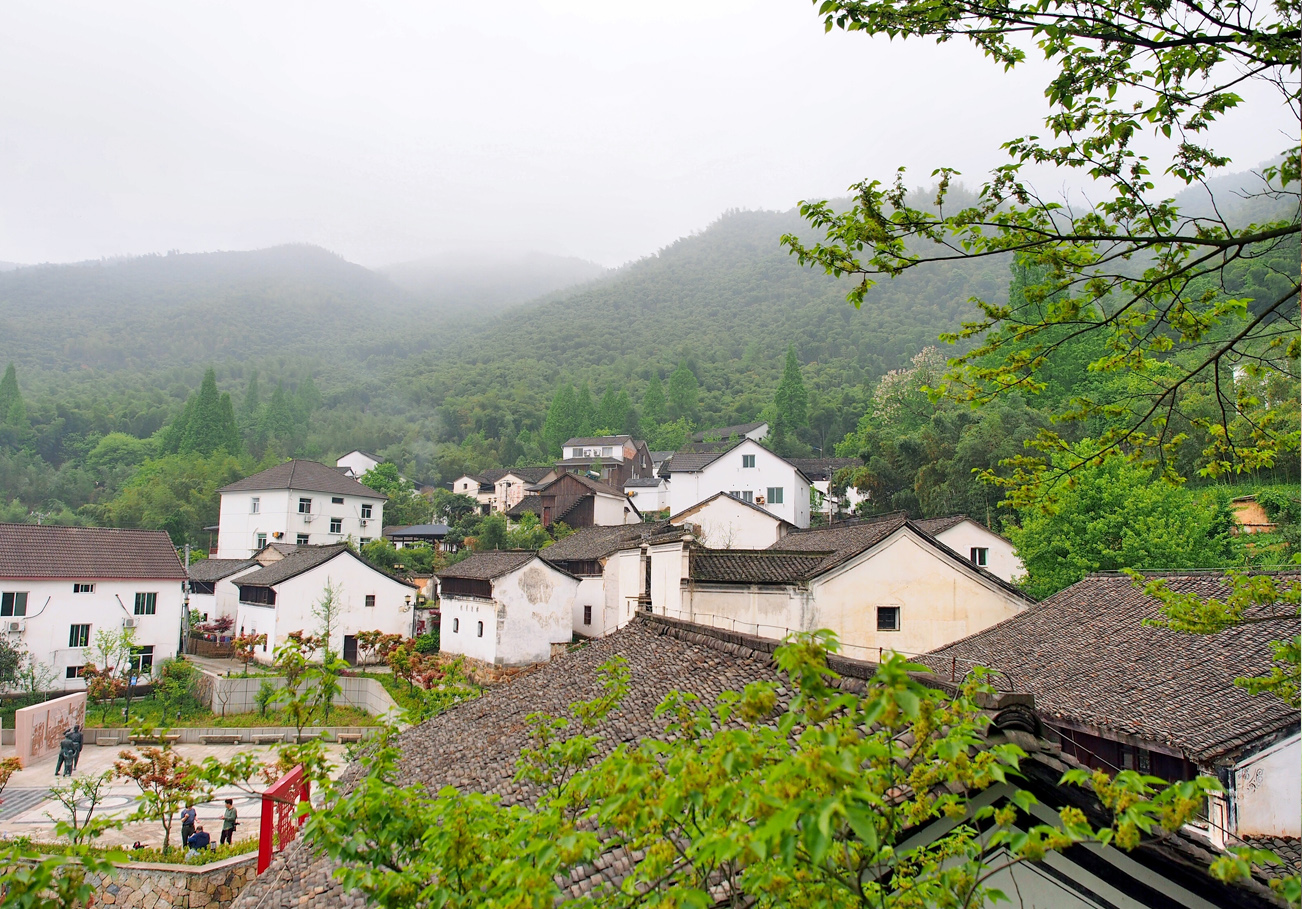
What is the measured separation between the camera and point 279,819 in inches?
532

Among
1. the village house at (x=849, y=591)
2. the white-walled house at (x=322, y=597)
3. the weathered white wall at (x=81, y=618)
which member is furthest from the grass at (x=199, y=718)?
the village house at (x=849, y=591)

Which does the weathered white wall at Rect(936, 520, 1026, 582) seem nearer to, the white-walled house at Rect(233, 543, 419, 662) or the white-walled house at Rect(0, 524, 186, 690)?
the white-walled house at Rect(233, 543, 419, 662)

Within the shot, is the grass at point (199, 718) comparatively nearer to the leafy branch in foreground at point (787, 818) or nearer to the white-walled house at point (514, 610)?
the white-walled house at point (514, 610)

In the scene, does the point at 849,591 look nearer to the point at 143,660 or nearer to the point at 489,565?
the point at 489,565

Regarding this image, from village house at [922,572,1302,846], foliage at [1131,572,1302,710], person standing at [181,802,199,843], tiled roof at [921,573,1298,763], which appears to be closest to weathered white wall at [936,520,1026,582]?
tiled roof at [921,573,1298,763]

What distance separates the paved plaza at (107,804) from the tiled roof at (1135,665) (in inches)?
610

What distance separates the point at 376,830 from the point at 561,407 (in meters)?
80.2

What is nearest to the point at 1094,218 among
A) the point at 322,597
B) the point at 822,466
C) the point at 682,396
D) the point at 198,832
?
the point at 198,832

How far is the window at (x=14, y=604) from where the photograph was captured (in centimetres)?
3011

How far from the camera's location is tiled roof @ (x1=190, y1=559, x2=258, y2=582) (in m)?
43.4

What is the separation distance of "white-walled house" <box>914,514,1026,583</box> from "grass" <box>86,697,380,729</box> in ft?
75.8

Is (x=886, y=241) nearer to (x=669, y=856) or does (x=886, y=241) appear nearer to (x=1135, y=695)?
(x=669, y=856)

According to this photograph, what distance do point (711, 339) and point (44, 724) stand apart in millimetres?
100600

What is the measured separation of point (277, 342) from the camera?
15825cm
